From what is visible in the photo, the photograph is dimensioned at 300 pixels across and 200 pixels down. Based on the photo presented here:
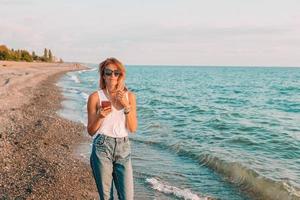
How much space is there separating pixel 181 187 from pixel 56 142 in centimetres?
532

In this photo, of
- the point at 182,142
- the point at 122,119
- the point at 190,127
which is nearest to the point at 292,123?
the point at 190,127

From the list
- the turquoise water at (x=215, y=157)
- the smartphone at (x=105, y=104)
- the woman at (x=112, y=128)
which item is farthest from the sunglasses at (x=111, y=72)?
the turquoise water at (x=215, y=157)

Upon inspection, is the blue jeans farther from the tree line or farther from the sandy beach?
the tree line

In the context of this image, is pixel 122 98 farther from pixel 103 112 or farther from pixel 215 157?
pixel 215 157

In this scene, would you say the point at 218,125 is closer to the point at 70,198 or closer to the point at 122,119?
the point at 70,198

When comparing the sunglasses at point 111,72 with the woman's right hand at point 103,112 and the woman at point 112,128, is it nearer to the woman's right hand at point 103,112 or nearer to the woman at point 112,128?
the woman at point 112,128

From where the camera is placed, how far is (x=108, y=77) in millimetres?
5211

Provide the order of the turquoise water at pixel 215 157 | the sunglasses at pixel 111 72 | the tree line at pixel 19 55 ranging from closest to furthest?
1. the sunglasses at pixel 111 72
2. the turquoise water at pixel 215 157
3. the tree line at pixel 19 55

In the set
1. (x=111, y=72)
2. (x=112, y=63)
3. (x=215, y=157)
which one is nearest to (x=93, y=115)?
(x=111, y=72)

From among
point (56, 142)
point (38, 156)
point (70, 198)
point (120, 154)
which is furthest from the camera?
point (56, 142)

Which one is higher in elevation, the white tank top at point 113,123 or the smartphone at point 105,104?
the smartphone at point 105,104

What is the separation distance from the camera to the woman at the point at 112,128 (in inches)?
201

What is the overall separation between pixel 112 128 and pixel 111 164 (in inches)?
17.9

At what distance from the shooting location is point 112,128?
518 centimetres
